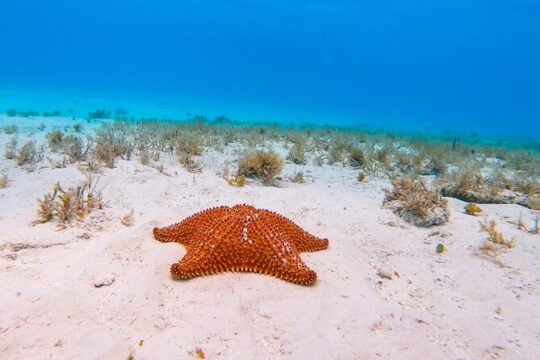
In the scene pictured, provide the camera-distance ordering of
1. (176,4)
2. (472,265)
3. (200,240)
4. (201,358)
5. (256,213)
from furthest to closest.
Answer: (176,4)
(472,265)
(256,213)
(200,240)
(201,358)

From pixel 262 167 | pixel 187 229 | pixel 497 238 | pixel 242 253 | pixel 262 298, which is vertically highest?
pixel 262 167

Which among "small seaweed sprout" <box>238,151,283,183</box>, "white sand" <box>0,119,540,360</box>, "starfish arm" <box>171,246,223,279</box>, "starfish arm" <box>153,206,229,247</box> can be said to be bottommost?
"white sand" <box>0,119,540,360</box>

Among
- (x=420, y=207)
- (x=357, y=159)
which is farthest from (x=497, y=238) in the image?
(x=357, y=159)

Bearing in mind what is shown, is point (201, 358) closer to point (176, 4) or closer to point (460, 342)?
point (460, 342)

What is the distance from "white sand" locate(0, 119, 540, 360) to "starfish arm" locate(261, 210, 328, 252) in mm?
149

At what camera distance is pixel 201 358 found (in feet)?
9.32

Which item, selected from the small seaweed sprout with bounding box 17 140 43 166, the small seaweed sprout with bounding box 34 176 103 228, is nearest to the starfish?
the small seaweed sprout with bounding box 34 176 103 228

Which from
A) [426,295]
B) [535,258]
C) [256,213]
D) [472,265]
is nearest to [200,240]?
[256,213]

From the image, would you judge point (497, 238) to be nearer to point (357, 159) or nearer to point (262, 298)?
point (262, 298)

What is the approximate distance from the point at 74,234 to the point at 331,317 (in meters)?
3.93

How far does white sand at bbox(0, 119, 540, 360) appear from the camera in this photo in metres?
3.01

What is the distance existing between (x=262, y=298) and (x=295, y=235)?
4.08 ft

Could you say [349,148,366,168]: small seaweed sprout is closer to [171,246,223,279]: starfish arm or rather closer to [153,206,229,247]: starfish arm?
[153,206,229,247]: starfish arm

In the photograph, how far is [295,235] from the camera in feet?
15.3
